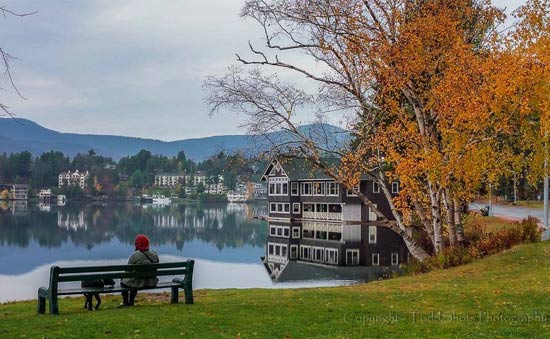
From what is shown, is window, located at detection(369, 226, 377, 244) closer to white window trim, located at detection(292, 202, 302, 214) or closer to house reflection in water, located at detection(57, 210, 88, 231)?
white window trim, located at detection(292, 202, 302, 214)

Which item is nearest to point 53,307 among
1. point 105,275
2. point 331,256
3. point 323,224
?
point 105,275

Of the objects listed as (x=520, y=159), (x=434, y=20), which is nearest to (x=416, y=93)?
(x=434, y=20)

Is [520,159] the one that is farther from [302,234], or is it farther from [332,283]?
[302,234]

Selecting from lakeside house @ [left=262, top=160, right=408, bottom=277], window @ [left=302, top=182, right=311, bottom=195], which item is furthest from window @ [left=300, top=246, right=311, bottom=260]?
window @ [left=302, top=182, right=311, bottom=195]

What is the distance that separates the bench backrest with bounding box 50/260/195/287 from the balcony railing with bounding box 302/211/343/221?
57.6 m

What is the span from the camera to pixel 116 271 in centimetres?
1323

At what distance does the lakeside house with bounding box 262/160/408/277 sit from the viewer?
4300 centimetres

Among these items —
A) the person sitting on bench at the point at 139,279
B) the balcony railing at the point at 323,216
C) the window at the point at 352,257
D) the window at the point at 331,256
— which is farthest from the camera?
the balcony railing at the point at 323,216

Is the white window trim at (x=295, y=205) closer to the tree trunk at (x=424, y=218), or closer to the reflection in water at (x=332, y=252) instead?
the reflection in water at (x=332, y=252)

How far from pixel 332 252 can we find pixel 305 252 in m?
2.36

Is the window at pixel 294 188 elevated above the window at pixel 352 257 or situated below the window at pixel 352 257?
above

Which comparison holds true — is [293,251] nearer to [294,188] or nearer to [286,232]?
[286,232]

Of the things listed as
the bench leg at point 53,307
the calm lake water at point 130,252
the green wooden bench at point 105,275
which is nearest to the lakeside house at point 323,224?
the calm lake water at point 130,252

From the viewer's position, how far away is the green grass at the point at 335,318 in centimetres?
991
